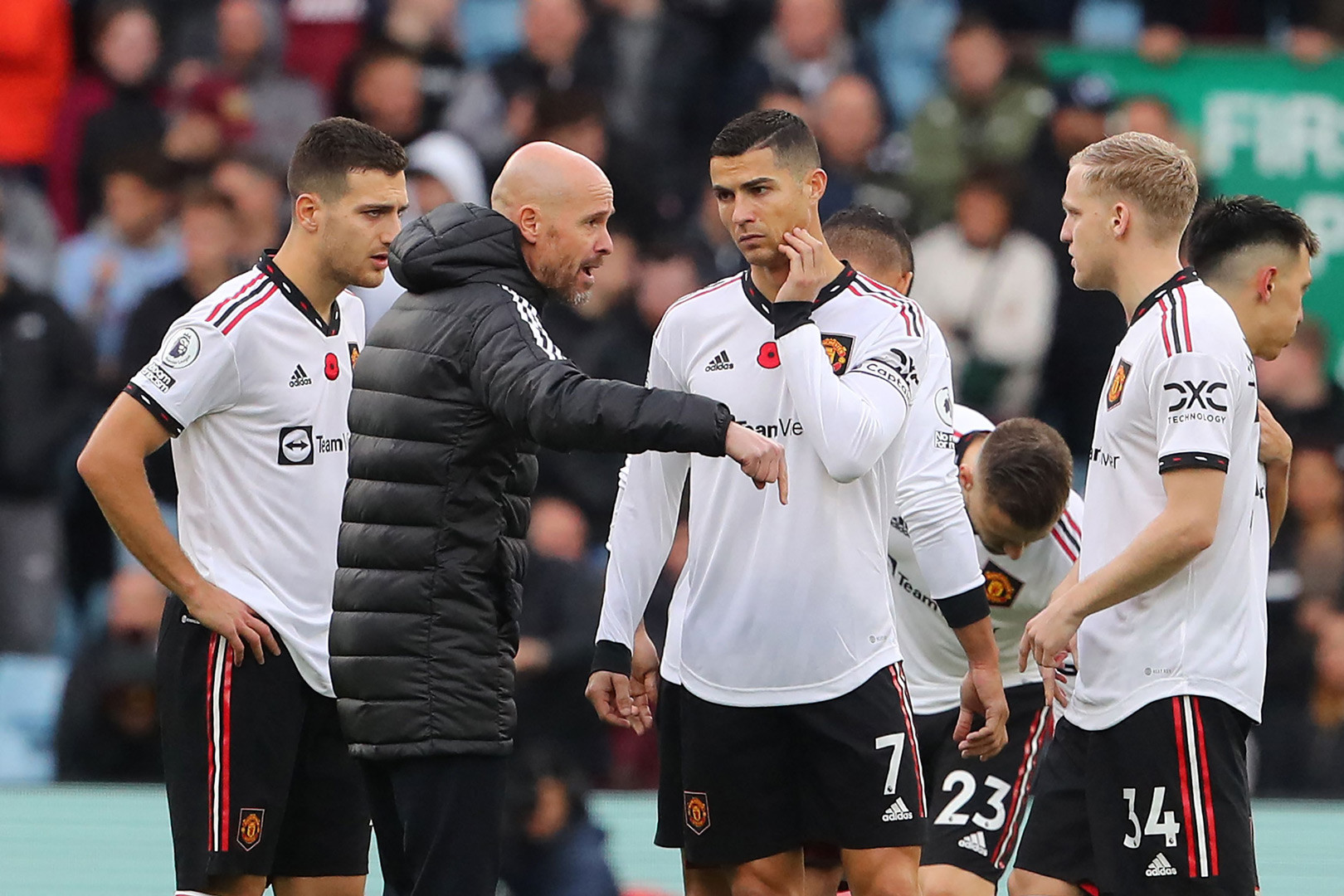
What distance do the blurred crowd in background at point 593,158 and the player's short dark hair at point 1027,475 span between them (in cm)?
366

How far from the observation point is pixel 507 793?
7.68 meters

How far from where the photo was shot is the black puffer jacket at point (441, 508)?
5234 mm

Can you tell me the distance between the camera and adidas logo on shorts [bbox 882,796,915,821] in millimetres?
5531

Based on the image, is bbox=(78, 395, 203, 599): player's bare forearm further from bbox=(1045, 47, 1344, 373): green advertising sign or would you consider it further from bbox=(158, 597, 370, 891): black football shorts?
bbox=(1045, 47, 1344, 373): green advertising sign

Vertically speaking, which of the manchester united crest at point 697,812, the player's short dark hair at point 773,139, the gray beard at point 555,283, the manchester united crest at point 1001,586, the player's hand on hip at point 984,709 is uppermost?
the player's short dark hair at point 773,139

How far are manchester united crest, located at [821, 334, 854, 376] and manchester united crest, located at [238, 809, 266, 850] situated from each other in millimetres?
2108

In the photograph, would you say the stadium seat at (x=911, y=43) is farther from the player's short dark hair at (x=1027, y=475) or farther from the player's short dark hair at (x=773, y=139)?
the player's short dark hair at (x=773, y=139)

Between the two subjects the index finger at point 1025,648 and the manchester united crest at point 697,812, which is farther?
the manchester united crest at point 697,812

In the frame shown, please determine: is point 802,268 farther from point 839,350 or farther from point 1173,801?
point 1173,801

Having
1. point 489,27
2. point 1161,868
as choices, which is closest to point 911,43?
point 489,27

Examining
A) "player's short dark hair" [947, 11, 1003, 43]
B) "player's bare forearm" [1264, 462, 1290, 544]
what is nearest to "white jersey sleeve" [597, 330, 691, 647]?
"player's bare forearm" [1264, 462, 1290, 544]

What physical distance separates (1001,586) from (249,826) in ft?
8.28

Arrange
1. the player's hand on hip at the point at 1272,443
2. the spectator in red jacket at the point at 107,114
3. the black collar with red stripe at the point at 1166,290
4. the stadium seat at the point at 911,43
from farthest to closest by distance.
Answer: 1. the stadium seat at the point at 911,43
2. the spectator in red jacket at the point at 107,114
3. the player's hand on hip at the point at 1272,443
4. the black collar with red stripe at the point at 1166,290

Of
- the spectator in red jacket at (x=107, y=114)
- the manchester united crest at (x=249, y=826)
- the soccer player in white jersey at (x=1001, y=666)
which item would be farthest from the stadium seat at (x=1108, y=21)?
the manchester united crest at (x=249, y=826)
